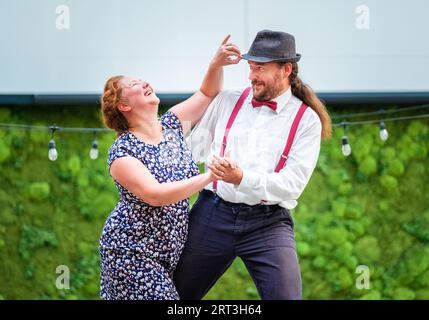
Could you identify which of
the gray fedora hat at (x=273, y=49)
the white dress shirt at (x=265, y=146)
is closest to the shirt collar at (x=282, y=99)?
the white dress shirt at (x=265, y=146)

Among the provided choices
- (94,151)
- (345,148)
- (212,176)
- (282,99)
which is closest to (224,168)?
(212,176)

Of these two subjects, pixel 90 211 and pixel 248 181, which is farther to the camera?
pixel 90 211

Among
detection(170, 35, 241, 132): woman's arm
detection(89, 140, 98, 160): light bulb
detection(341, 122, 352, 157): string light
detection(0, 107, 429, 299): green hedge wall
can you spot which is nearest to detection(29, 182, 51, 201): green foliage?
detection(0, 107, 429, 299): green hedge wall

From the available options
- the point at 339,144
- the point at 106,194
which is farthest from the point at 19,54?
the point at 339,144

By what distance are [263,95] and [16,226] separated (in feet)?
10.6

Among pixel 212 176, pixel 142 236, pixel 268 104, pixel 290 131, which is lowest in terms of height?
pixel 142 236

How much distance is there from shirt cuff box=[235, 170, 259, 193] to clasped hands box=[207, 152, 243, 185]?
50mm

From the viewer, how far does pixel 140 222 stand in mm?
3545

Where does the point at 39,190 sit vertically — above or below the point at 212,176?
below

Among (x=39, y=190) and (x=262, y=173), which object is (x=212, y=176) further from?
(x=39, y=190)

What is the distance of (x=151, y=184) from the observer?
135 inches

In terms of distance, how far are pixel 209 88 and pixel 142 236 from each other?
69 centimetres

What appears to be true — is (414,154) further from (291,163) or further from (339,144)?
(291,163)

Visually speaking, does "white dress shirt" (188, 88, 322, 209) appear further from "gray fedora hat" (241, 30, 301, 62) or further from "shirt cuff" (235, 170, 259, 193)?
"gray fedora hat" (241, 30, 301, 62)
